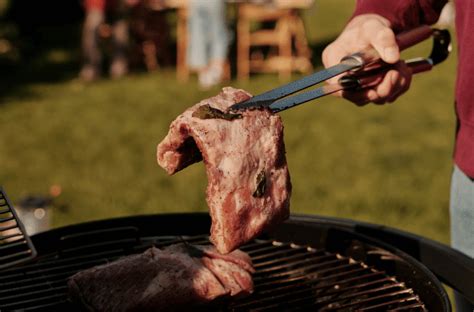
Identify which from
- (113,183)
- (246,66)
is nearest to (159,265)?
(113,183)

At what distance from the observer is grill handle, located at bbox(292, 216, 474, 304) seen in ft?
7.41

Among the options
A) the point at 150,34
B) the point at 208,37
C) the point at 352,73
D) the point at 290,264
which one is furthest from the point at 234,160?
the point at 150,34

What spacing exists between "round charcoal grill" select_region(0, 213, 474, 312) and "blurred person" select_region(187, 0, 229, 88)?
7089 mm

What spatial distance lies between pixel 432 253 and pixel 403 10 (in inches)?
33.6

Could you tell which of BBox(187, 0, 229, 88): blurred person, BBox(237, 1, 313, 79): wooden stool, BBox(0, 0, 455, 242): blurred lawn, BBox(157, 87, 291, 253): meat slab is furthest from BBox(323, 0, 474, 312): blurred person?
BBox(237, 1, 313, 79): wooden stool

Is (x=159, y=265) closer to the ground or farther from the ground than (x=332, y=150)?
farther from the ground

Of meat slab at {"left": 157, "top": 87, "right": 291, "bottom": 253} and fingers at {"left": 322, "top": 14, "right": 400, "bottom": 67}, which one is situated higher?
fingers at {"left": 322, "top": 14, "right": 400, "bottom": 67}

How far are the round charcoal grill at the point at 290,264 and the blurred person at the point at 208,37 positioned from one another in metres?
7.09

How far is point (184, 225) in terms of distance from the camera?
276cm

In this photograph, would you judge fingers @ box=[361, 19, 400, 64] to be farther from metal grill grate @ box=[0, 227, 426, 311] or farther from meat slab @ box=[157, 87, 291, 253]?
metal grill grate @ box=[0, 227, 426, 311]

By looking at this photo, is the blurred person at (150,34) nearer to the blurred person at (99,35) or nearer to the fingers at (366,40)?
the blurred person at (99,35)

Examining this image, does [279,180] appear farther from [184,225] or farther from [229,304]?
[184,225]

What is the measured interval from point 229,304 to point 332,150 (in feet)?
15.3

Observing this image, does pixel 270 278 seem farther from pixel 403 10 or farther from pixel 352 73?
pixel 403 10
